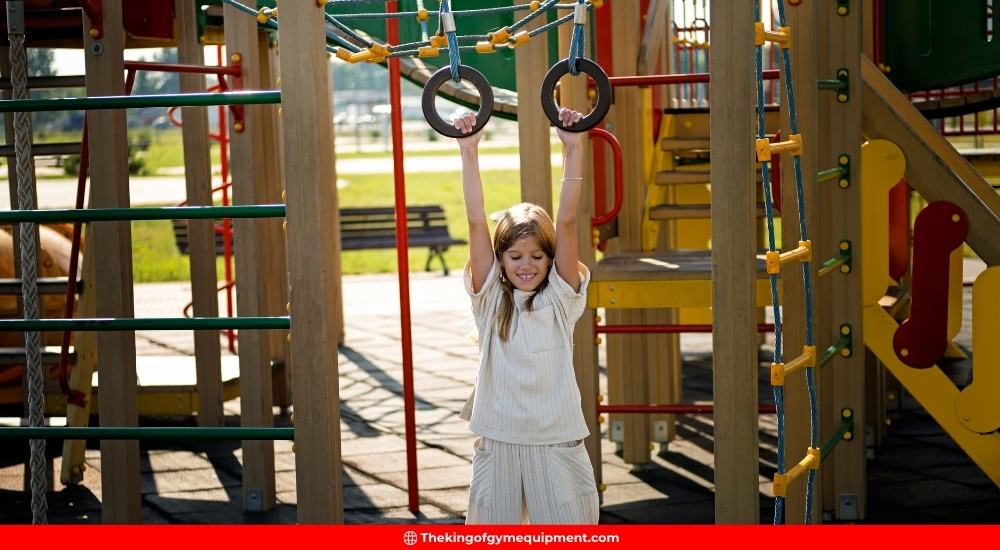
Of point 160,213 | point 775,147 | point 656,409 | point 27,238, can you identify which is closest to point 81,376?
point 27,238

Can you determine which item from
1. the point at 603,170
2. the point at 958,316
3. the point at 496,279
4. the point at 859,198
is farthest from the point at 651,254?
the point at 496,279

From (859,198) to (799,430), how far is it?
0.87 m

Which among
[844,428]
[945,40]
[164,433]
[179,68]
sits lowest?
[844,428]

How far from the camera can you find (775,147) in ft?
10.0

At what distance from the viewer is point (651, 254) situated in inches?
182

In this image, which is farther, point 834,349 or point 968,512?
point 968,512

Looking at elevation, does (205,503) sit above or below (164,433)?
below

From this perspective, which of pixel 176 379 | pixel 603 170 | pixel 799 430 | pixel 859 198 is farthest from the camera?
pixel 176 379

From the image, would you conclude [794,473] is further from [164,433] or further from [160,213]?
[160,213]

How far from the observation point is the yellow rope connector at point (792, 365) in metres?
3.01

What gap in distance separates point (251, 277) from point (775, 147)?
221cm

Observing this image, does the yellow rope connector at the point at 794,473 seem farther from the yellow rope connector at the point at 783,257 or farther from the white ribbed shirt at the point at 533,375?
the white ribbed shirt at the point at 533,375
